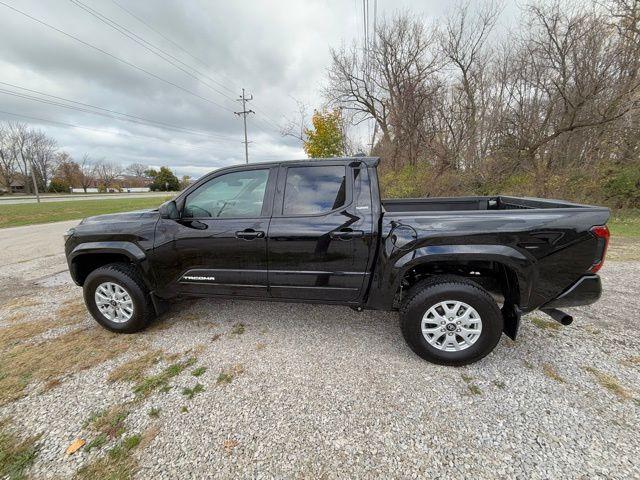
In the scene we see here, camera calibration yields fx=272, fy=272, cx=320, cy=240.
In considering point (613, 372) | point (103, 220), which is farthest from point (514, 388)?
point (103, 220)

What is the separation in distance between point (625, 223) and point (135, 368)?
1423cm

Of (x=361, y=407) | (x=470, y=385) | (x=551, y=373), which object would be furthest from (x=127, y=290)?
(x=551, y=373)

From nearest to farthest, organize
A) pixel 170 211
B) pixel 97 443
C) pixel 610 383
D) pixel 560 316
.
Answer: pixel 97 443, pixel 610 383, pixel 560 316, pixel 170 211

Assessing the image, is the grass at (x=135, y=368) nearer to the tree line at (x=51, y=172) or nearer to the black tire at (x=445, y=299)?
the black tire at (x=445, y=299)

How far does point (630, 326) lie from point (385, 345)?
2.76 m

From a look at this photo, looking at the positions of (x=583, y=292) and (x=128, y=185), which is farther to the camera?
(x=128, y=185)

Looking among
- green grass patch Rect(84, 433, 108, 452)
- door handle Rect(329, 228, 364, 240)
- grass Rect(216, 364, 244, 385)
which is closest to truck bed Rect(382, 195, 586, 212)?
door handle Rect(329, 228, 364, 240)

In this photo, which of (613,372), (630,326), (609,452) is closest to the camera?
(609,452)

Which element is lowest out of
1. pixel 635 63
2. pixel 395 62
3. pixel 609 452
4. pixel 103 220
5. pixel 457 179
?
pixel 609 452

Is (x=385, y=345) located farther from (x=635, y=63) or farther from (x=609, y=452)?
(x=635, y=63)

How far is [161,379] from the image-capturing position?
2387mm

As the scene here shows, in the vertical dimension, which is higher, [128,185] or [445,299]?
[128,185]

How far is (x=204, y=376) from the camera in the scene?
241 centimetres

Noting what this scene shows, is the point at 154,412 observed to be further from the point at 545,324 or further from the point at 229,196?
the point at 545,324
